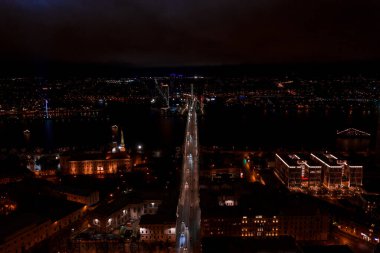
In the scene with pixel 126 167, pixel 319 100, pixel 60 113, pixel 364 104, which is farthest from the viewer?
pixel 319 100

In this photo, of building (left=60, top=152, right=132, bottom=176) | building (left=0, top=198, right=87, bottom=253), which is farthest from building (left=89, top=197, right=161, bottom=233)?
building (left=60, top=152, right=132, bottom=176)

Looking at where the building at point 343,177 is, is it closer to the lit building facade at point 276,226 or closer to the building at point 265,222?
the building at point 265,222

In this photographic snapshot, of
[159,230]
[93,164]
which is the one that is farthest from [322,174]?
[93,164]

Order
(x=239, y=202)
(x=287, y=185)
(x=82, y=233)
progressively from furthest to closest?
(x=287, y=185) → (x=239, y=202) → (x=82, y=233)

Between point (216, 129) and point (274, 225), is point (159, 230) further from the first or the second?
point (216, 129)

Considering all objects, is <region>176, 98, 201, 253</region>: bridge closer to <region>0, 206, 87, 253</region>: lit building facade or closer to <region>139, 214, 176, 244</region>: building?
<region>139, 214, 176, 244</region>: building

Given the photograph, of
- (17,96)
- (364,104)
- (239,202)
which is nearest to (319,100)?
(364,104)

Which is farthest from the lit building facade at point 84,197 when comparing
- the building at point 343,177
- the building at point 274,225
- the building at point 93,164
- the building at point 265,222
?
the building at point 343,177

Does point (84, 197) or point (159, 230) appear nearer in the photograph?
point (159, 230)

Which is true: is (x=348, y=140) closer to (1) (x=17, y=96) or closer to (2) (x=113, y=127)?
(2) (x=113, y=127)
